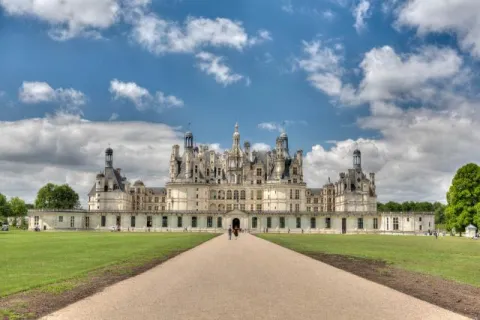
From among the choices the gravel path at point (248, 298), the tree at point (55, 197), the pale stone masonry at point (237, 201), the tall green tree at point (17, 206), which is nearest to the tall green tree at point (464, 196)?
the pale stone masonry at point (237, 201)

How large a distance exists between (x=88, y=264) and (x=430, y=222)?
269ft

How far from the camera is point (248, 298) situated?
13703 mm

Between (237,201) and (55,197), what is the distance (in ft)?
145

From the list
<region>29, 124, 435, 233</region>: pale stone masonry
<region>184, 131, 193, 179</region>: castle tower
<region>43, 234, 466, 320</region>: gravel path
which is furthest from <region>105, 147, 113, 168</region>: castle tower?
<region>43, 234, 466, 320</region>: gravel path

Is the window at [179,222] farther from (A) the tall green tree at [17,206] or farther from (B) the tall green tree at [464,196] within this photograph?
(B) the tall green tree at [464,196]

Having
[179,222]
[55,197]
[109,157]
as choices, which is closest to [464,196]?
[179,222]

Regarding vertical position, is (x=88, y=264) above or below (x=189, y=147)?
below

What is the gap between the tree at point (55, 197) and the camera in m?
115

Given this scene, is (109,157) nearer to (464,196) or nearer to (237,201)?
(237,201)

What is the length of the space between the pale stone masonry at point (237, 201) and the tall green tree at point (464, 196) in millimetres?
21790

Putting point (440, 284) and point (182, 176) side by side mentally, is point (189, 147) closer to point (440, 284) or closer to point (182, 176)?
point (182, 176)

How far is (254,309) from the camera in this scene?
12.2 metres

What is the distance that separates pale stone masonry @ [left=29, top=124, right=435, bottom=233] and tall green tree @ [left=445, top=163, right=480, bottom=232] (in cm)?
2179

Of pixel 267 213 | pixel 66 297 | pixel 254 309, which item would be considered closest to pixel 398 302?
pixel 254 309
